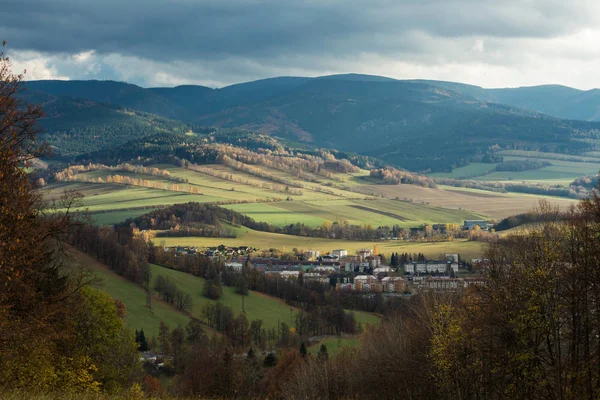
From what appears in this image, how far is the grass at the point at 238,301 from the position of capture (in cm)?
9994

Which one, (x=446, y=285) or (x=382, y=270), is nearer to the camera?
(x=446, y=285)

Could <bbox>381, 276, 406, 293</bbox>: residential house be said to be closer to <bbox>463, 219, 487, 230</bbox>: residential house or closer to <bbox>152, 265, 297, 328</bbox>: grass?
<bbox>152, 265, 297, 328</bbox>: grass

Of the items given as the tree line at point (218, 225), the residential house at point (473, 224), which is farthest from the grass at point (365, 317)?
the residential house at point (473, 224)

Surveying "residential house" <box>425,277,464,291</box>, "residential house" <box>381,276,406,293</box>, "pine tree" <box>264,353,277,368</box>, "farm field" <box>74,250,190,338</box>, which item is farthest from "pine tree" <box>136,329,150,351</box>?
"residential house" <box>381,276,406,293</box>

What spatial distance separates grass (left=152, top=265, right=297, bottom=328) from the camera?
99938mm

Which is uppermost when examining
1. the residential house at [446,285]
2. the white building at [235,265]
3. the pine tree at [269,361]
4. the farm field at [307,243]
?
the residential house at [446,285]

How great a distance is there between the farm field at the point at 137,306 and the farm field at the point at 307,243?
52088 mm

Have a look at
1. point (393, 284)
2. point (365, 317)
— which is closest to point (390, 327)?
point (365, 317)

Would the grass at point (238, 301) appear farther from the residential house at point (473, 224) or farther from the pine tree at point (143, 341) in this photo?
the residential house at point (473, 224)

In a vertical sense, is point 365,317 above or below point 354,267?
below

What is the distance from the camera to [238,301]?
106 metres

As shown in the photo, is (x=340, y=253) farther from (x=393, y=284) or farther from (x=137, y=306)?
(x=137, y=306)

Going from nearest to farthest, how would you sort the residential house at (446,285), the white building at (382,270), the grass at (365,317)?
the residential house at (446,285) < the grass at (365,317) < the white building at (382,270)

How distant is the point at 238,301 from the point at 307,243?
5977 cm
